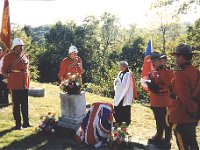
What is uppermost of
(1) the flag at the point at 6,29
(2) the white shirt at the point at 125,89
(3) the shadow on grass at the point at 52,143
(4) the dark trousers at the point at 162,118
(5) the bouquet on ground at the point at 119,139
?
(1) the flag at the point at 6,29

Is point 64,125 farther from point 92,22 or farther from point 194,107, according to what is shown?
point 92,22

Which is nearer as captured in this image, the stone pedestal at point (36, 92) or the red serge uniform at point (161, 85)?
the red serge uniform at point (161, 85)

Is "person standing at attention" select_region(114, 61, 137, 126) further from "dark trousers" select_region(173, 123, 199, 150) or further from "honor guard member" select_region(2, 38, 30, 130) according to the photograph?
"dark trousers" select_region(173, 123, 199, 150)

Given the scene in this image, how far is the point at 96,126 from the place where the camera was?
7973 mm

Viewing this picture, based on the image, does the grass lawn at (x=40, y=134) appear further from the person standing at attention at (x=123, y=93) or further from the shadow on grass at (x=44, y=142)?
the person standing at attention at (x=123, y=93)

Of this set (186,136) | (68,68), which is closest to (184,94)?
(186,136)

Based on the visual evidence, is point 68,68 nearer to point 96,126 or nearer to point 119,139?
point 96,126

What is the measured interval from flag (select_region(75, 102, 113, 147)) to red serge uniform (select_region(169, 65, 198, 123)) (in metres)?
2.71

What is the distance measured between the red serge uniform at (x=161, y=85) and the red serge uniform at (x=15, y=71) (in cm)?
356

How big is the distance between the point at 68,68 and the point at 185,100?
22.0 feet

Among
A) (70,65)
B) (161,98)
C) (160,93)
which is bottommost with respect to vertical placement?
(161,98)

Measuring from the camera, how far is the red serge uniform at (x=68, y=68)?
11.3m

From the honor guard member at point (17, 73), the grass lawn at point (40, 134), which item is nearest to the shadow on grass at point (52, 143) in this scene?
the grass lawn at point (40, 134)

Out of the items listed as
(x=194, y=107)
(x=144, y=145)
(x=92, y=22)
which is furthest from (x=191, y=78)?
(x=92, y=22)
